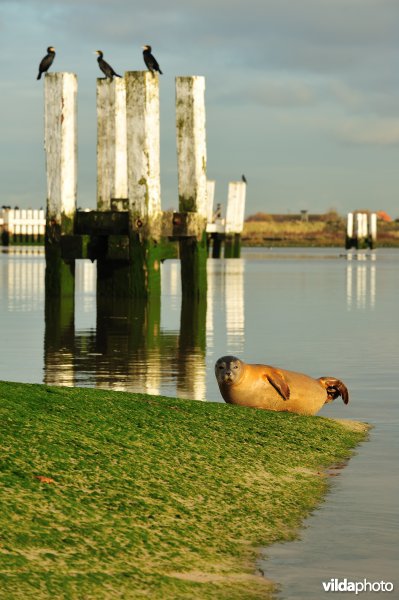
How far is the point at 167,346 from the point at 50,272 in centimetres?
744

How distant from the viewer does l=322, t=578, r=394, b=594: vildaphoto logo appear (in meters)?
6.24

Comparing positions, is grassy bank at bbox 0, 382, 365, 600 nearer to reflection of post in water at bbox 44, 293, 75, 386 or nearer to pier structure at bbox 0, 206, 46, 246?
reflection of post in water at bbox 44, 293, 75, 386

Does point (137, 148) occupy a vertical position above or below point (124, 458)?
above

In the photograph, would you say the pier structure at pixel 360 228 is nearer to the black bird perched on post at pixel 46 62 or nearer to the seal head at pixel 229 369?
the black bird perched on post at pixel 46 62

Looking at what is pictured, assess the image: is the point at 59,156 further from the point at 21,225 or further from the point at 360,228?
the point at 360,228

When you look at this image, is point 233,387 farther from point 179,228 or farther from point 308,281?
point 308,281

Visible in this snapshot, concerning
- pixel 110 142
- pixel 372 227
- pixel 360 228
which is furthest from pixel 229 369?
pixel 372 227

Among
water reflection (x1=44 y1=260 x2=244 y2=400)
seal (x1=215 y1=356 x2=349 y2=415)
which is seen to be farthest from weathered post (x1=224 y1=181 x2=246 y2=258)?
seal (x1=215 y1=356 x2=349 y2=415)

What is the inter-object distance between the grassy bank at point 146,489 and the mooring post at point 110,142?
52.9 feet

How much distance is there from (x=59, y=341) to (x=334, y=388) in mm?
8284

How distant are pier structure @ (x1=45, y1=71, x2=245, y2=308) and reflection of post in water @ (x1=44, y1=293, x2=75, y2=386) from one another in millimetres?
450

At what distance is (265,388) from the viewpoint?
11305mm

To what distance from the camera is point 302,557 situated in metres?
6.80

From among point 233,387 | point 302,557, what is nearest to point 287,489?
point 302,557
